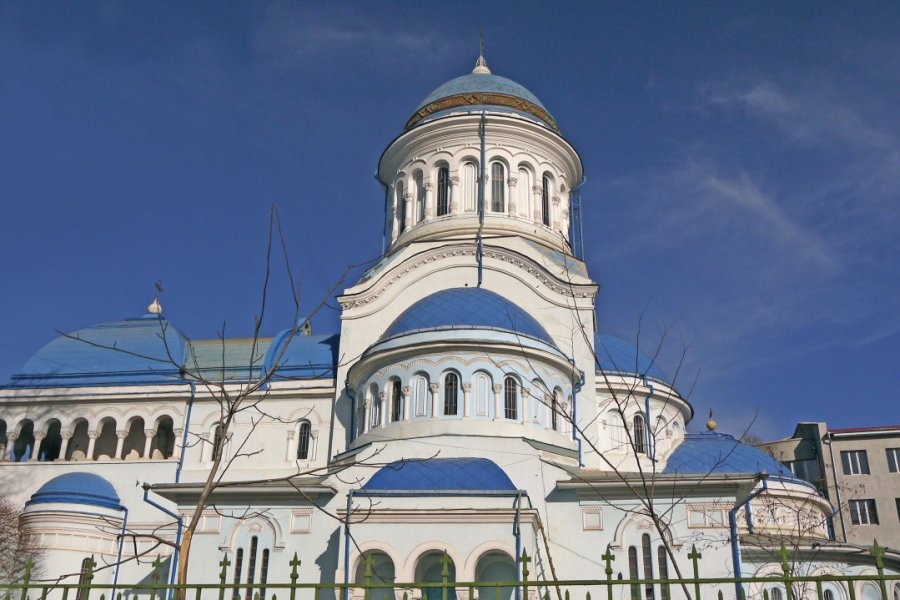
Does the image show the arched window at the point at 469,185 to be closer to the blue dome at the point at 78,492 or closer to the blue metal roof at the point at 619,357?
the blue metal roof at the point at 619,357

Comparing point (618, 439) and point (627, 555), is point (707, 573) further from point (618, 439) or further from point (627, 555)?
point (618, 439)

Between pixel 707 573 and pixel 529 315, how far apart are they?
7.02 meters

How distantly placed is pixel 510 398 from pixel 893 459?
24.0 metres

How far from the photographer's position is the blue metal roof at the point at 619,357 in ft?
71.5

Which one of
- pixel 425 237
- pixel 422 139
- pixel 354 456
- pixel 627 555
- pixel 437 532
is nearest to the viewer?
pixel 437 532

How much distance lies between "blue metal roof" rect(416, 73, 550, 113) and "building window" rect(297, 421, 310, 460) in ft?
37.1

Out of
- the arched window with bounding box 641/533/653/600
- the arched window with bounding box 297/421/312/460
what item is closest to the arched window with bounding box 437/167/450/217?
the arched window with bounding box 297/421/312/460

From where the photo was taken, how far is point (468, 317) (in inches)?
735

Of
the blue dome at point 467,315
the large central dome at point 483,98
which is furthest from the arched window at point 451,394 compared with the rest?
the large central dome at point 483,98

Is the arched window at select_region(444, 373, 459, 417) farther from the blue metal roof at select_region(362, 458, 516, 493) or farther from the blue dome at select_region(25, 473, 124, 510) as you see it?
the blue dome at select_region(25, 473, 124, 510)

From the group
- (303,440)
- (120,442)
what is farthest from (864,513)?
(120,442)

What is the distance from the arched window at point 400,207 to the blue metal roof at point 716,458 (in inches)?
384

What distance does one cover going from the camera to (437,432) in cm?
1742

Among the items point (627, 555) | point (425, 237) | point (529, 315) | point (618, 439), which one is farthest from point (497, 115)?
point (627, 555)
